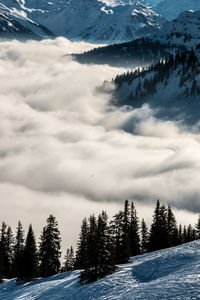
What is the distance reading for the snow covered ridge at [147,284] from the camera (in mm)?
27219

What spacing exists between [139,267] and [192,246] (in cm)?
665

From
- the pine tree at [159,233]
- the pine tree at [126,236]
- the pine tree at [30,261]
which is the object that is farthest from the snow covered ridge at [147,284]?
the pine tree at [159,233]

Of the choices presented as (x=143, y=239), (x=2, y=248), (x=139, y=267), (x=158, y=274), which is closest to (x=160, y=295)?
(x=158, y=274)

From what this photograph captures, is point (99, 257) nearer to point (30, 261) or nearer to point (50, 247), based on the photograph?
point (30, 261)

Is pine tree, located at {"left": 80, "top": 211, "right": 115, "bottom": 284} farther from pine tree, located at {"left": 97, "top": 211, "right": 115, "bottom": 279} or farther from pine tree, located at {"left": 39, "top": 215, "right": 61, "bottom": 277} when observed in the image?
pine tree, located at {"left": 39, "top": 215, "right": 61, "bottom": 277}

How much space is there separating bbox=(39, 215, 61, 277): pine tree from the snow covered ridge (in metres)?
19.0

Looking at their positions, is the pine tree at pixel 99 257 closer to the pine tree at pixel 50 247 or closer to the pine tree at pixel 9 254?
the pine tree at pixel 50 247

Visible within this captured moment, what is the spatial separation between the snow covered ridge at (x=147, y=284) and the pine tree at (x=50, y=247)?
1901 centimetres

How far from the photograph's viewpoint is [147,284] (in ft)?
101

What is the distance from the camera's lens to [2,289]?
54.8 meters

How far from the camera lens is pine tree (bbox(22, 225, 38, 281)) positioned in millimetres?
55781

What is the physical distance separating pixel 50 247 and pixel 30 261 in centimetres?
621

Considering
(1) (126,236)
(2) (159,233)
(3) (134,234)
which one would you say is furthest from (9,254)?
(2) (159,233)

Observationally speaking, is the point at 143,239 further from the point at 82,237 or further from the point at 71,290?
the point at 71,290
